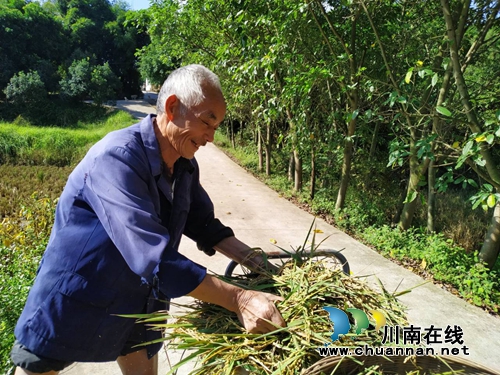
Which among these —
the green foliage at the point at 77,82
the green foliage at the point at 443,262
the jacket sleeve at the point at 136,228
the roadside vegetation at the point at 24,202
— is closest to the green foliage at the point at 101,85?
the green foliage at the point at 77,82

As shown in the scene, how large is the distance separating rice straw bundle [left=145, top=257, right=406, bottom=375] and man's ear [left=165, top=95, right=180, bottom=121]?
73 centimetres

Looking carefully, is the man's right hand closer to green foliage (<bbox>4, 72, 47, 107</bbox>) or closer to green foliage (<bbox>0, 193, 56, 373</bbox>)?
green foliage (<bbox>0, 193, 56, 373</bbox>)

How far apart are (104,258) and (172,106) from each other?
63cm

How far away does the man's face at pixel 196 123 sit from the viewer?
1365mm

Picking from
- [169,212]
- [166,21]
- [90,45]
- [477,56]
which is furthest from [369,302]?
[90,45]

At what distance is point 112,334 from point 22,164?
10545mm

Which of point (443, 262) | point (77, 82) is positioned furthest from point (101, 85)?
point (443, 262)

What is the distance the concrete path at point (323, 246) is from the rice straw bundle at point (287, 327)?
0.21 m

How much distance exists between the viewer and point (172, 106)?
1398 mm

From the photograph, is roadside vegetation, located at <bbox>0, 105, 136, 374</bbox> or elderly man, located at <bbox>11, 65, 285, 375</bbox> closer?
elderly man, located at <bbox>11, 65, 285, 375</bbox>

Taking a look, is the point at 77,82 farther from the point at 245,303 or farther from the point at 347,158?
the point at 245,303

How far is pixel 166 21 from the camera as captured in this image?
8727mm

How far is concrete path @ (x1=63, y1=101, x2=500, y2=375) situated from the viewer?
302cm

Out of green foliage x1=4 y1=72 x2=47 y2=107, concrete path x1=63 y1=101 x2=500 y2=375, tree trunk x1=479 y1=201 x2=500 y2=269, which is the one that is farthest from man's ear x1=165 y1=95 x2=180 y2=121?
green foliage x1=4 y1=72 x2=47 y2=107
